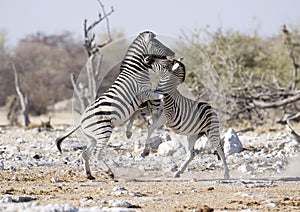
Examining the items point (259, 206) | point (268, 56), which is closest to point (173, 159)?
point (259, 206)

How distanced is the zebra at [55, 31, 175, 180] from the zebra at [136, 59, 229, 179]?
170 mm

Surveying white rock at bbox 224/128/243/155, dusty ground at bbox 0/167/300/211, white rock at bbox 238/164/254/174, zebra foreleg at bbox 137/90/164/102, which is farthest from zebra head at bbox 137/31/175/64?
white rock at bbox 224/128/243/155

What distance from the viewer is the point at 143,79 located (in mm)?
8820

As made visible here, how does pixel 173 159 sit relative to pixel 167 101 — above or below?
below

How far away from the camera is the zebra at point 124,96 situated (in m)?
8.62

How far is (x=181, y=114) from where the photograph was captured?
909 cm

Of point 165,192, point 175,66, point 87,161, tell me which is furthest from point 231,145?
point 165,192

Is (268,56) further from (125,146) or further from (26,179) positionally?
(26,179)

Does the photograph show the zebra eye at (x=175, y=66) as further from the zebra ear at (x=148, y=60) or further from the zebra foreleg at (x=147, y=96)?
the zebra foreleg at (x=147, y=96)

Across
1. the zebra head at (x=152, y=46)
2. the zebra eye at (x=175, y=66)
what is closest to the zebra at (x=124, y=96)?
the zebra head at (x=152, y=46)

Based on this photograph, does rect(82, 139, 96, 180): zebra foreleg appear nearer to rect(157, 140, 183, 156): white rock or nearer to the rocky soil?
the rocky soil

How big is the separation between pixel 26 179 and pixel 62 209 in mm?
3168

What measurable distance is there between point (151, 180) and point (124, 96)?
1.03 metres

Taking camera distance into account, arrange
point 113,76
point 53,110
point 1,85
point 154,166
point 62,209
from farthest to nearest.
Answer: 1. point 1,85
2. point 53,110
3. point 154,166
4. point 113,76
5. point 62,209
